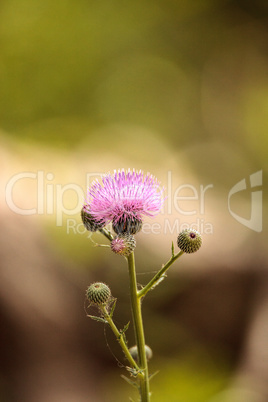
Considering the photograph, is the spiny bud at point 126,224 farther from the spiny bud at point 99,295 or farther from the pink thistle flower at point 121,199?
the spiny bud at point 99,295

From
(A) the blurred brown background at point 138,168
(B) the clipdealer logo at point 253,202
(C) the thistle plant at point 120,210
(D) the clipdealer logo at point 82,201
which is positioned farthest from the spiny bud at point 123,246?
(B) the clipdealer logo at point 253,202

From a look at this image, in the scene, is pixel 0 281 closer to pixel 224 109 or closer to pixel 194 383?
pixel 194 383

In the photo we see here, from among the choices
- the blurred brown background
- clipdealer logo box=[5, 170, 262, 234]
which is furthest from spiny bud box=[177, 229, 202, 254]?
clipdealer logo box=[5, 170, 262, 234]

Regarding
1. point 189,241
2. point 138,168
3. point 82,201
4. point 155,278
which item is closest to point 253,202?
point 138,168

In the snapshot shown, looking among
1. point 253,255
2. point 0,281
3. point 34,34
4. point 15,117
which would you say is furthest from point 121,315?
point 34,34

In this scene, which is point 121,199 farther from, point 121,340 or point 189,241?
point 121,340
